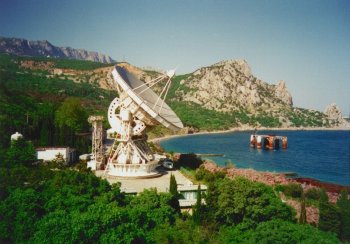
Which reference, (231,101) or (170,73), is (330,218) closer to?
(170,73)

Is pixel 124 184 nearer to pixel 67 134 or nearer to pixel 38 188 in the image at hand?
pixel 38 188

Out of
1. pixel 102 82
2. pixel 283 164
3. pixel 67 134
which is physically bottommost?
pixel 283 164

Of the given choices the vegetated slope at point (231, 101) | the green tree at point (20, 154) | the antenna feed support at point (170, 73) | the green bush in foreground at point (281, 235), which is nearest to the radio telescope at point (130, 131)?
the antenna feed support at point (170, 73)

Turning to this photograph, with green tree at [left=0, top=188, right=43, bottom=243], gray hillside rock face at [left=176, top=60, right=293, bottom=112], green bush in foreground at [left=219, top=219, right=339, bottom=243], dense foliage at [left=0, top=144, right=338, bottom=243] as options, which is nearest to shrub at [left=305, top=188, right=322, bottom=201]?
dense foliage at [left=0, top=144, right=338, bottom=243]

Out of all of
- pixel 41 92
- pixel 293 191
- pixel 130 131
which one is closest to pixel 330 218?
pixel 293 191

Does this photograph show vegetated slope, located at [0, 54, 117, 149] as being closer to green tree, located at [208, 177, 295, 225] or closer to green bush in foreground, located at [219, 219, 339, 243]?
green tree, located at [208, 177, 295, 225]

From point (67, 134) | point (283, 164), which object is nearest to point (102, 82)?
point (283, 164)

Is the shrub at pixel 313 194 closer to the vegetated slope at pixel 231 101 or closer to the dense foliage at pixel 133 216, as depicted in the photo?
the dense foliage at pixel 133 216
